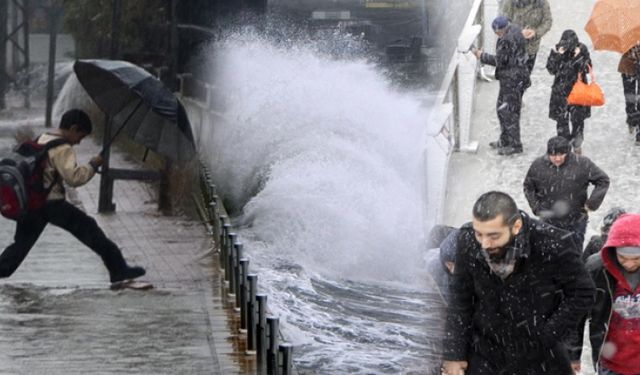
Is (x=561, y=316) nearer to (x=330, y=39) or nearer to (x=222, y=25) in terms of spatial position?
(x=222, y=25)

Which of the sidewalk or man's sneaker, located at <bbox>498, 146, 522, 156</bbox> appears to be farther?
man's sneaker, located at <bbox>498, 146, 522, 156</bbox>

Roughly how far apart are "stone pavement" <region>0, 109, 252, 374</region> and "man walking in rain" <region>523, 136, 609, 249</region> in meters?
3.37

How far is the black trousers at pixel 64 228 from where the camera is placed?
8172mm

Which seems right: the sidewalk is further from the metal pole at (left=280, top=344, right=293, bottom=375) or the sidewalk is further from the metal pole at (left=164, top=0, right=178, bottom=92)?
the metal pole at (left=280, top=344, right=293, bottom=375)

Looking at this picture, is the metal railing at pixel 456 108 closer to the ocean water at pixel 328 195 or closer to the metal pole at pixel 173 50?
the ocean water at pixel 328 195

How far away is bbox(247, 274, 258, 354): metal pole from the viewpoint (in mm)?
9210

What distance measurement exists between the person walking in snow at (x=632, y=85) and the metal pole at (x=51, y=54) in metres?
8.65

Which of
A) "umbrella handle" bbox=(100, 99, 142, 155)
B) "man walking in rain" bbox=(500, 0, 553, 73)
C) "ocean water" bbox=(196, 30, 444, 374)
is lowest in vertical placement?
"ocean water" bbox=(196, 30, 444, 374)

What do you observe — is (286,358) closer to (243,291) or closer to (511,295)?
(511,295)

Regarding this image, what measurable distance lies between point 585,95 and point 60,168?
810cm

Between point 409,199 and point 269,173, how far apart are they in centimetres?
133

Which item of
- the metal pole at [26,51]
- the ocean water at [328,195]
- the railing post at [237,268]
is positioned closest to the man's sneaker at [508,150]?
the ocean water at [328,195]

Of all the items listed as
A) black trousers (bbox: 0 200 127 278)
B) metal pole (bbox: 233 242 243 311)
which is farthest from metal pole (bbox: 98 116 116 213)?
metal pole (bbox: 233 242 243 311)

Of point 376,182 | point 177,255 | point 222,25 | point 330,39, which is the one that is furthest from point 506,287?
point 376,182
